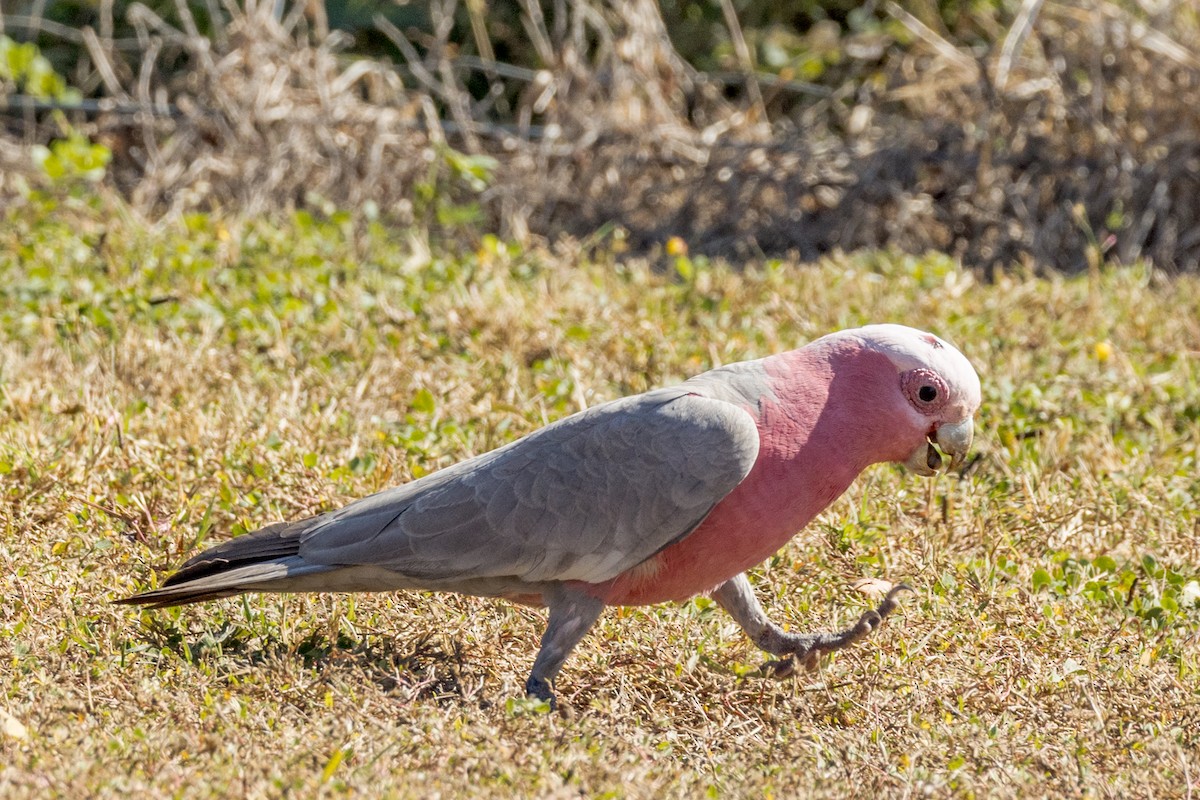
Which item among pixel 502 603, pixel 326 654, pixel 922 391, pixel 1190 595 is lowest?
pixel 1190 595

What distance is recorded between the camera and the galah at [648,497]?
2.78 meters

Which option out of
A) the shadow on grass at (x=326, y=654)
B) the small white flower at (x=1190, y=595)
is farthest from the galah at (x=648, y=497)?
the small white flower at (x=1190, y=595)

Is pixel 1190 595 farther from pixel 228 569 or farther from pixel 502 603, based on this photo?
pixel 228 569

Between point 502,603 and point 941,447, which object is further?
point 502,603

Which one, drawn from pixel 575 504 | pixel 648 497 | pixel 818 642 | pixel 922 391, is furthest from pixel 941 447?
pixel 575 504

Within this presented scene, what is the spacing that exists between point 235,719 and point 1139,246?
504cm

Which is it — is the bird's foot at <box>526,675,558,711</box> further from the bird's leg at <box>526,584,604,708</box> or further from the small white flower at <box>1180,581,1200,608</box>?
the small white flower at <box>1180,581,1200,608</box>

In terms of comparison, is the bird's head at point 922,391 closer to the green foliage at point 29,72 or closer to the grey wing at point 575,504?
the grey wing at point 575,504

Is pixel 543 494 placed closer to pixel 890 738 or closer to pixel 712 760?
pixel 712 760

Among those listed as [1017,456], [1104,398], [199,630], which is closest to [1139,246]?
[1104,398]

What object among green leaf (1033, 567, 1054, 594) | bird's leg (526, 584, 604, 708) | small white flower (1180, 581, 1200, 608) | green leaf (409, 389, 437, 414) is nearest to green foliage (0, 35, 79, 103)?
green leaf (409, 389, 437, 414)

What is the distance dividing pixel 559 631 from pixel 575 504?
270 mm

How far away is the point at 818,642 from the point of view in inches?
120

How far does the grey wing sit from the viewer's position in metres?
2.75
